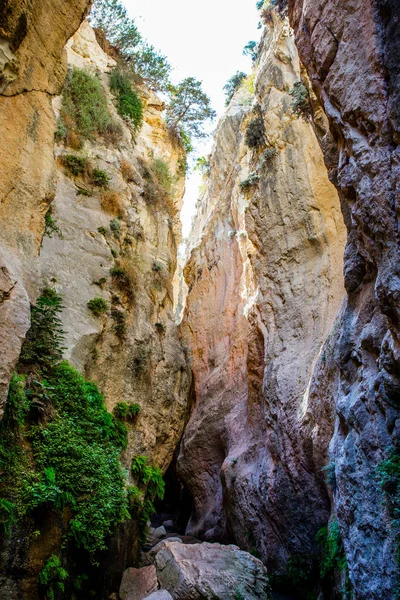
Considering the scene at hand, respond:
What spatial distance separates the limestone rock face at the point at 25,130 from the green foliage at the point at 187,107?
1320cm

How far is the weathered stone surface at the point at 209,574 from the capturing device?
7.96 metres

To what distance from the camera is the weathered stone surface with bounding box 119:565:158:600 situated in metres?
9.23

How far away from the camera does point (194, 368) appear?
775 inches

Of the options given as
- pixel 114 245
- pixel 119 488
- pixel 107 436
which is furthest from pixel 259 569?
pixel 114 245

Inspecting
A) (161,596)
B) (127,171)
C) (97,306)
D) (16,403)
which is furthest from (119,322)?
(161,596)

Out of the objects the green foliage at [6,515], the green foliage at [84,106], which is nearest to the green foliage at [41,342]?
the green foliage at [6,515]

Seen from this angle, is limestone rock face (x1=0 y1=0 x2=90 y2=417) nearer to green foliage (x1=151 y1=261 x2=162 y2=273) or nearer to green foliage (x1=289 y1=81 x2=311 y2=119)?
green foliage (x1=289 y1=81 x2=311 y2=119)

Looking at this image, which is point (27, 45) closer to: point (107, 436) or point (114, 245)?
point (114, 245)

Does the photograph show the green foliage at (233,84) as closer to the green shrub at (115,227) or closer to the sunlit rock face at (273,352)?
the sunlit rock face at (273,352)

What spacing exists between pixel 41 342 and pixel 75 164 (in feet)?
25.6

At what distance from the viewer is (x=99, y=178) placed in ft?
49.5

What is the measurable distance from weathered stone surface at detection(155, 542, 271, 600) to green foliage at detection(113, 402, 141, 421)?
363 cm

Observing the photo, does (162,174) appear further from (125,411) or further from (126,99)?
(125,411)

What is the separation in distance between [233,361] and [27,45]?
12508 millimetres
